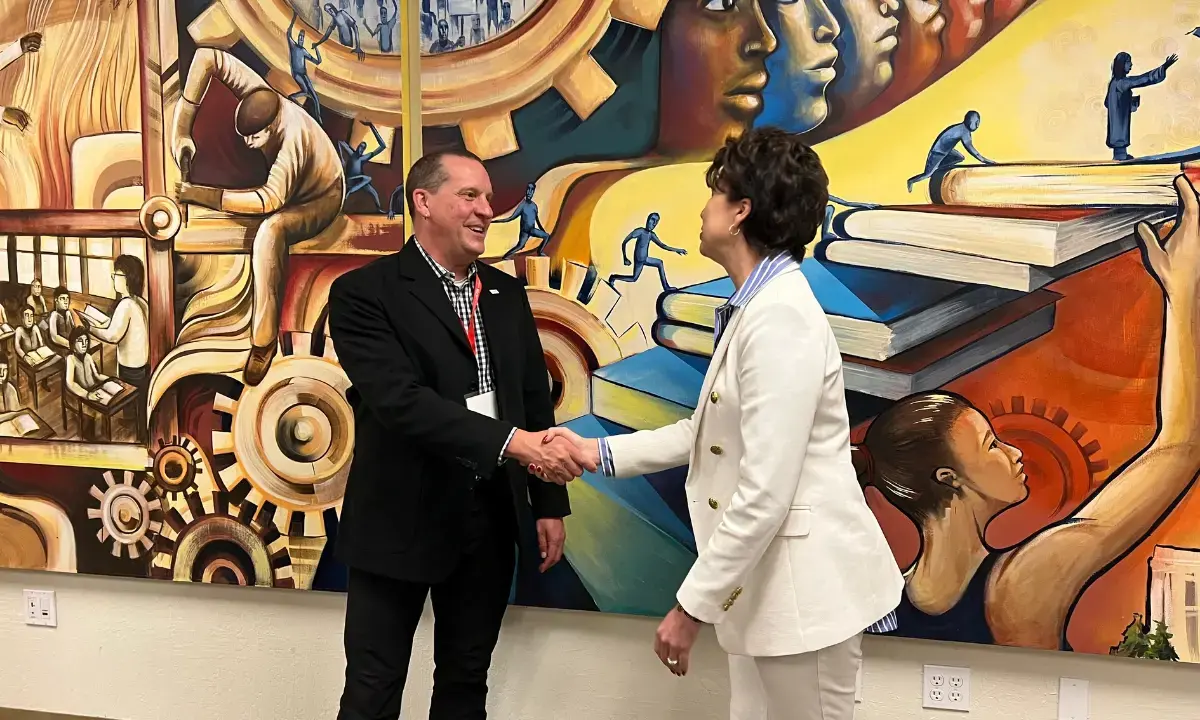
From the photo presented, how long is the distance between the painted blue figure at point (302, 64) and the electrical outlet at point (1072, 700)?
2.35 m

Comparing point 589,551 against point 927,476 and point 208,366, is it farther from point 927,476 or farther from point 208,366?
point 208,366

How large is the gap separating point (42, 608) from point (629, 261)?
204 centimetres

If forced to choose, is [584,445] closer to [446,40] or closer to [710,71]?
[710,71]

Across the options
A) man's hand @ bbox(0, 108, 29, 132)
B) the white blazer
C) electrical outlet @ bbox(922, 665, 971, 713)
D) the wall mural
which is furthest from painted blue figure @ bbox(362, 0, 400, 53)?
electrical outlet @ bbox(922, 665, 971, 713)

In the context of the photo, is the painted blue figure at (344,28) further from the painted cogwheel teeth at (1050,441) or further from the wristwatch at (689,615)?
the painted cogwheel teeth at (1050,441)

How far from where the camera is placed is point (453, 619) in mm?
1943

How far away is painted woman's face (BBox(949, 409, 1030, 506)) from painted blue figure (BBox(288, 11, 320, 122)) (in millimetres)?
1803

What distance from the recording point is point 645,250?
2.09m

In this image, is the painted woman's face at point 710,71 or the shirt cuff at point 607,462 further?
the painted woman's face at point 710,71

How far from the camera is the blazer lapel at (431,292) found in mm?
1821

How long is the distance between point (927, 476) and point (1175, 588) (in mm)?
608

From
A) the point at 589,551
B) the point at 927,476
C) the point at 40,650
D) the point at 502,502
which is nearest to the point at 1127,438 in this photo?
the point at 927,476

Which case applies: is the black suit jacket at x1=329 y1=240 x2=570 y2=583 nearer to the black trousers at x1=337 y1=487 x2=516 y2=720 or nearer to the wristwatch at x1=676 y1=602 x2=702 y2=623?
the black trousers at x1=337 y1=487 x2=516 y2=720

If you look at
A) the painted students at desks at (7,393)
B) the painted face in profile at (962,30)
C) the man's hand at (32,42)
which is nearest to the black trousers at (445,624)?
the painted students at desks at (7,393)
